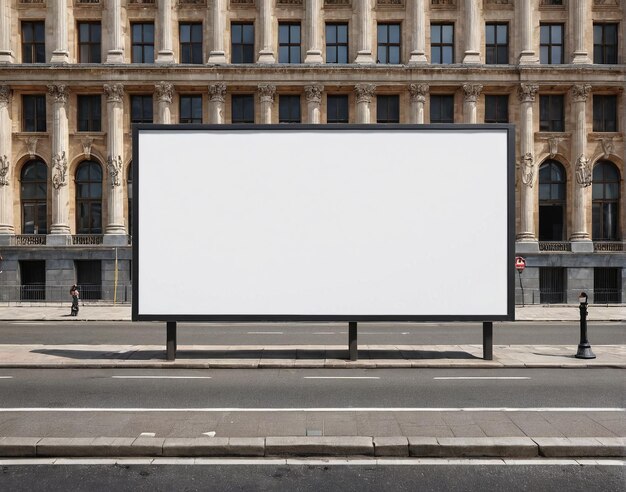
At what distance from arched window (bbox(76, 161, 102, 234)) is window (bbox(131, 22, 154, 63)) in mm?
7909

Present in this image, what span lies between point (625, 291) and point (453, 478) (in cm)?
3334

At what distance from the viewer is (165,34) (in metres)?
35.4

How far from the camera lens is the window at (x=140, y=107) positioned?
36.3m

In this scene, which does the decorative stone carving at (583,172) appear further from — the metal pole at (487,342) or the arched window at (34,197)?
the arched window at (34,197)

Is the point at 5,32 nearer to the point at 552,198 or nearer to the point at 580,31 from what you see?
the point at 580,31

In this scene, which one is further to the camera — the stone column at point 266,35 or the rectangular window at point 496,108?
the rectangular window at point 496,108

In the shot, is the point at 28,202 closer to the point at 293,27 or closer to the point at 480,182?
the point at 293,27

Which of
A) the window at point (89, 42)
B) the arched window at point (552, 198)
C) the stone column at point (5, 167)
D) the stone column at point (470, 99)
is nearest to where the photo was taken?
the stone column at point (5, 167)

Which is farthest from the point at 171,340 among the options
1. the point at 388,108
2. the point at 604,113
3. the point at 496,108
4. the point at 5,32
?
the point at 604,113

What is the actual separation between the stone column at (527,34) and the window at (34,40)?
3224 cm

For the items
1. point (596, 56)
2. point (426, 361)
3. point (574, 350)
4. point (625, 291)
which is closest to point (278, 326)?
point (426, 361)

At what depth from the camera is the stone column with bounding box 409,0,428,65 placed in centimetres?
3547

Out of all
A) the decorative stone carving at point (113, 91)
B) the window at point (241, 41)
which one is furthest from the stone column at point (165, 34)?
the window at point (241, 41)

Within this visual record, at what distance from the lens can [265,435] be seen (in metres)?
7.91
